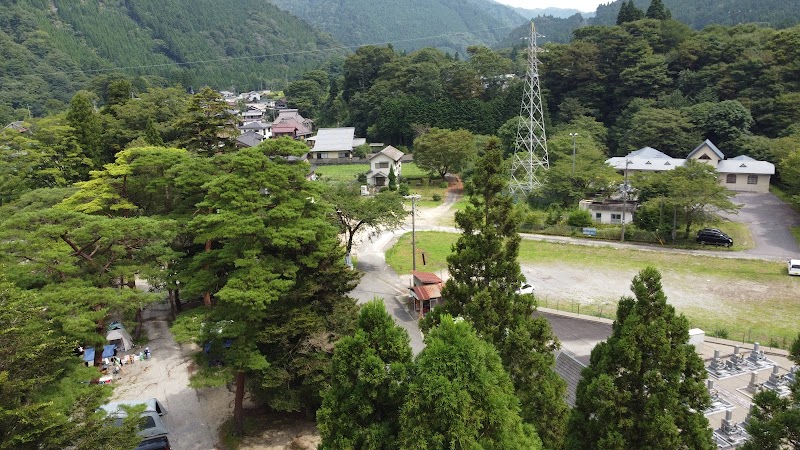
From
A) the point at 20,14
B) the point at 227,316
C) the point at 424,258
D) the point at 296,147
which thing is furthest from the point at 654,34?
the point at 20,14

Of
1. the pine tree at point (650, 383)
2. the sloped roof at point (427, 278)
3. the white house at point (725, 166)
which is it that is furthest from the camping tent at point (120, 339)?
the white house at point (725, 166)

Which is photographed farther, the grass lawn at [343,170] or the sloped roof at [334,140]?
the sloped roof at [334,140]

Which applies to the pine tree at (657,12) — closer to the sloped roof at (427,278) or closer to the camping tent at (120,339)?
the sloped roof at (427,278)

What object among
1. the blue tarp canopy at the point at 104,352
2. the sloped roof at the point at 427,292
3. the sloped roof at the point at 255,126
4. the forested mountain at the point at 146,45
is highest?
the forested mountain at the point at 146,45

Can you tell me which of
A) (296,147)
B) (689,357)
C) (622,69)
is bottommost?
(689,357)

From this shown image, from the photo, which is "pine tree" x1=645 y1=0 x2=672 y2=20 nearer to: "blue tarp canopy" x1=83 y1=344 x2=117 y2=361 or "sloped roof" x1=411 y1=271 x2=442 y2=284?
"sloped roof" x1=411 y1=271 x2=442 y2=284

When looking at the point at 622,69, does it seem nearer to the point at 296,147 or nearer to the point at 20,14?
the point at 296,147

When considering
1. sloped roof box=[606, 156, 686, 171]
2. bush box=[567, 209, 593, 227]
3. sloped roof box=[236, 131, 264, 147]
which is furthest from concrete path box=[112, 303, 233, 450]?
sloped roof box=[236, 131, 264, 147]
